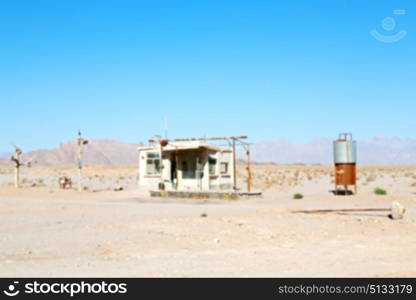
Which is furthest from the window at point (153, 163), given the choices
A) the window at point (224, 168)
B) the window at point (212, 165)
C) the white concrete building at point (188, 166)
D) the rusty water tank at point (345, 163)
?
the rusty water tank at point (345, 163)

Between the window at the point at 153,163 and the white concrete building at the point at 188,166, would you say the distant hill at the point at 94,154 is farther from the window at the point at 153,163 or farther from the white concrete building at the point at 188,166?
the white concrete building at the point at 188,166

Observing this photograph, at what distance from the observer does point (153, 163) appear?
34000 mm

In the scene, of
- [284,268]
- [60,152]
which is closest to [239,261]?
[284,268]

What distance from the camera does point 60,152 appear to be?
147625 millimetres

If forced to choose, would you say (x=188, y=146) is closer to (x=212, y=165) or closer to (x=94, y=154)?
(x=212, y=165)

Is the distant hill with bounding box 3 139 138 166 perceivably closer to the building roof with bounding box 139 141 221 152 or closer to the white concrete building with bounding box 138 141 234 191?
the white concrete building with bounding box 138 141 234 191

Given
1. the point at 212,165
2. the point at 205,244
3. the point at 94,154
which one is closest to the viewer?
the point at 205,244

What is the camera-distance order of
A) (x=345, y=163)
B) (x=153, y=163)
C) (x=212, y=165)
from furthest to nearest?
(x=153, y=163), (x=212, y=165), (x=345, y=163)

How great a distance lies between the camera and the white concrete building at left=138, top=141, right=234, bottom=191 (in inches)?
1219

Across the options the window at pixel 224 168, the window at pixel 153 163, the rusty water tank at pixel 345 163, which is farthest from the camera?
the window at pixel 153 163

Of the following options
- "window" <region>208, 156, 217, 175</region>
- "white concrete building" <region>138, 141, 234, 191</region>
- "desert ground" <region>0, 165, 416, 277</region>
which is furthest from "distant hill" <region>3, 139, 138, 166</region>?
"desert ground" <region>0, 165, 416, 277</region>

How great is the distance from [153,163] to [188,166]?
3.19 meters

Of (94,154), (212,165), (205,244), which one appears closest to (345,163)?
(212,165)

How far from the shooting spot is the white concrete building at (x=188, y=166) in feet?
102
